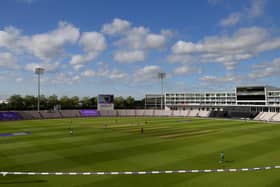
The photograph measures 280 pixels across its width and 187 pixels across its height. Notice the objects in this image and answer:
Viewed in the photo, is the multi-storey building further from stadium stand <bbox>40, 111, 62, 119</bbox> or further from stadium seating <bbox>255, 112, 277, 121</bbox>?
stadium stand <bbox>40, 111, 62, 119</bbox>

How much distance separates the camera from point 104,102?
9944 centimetres

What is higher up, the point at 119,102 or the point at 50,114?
the point at 119,102

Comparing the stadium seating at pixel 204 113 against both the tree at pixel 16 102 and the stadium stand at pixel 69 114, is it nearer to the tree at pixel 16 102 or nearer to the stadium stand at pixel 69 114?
the stadium stand at pixel 69 114

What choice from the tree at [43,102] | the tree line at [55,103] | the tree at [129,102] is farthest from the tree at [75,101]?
the tree at [129,102]

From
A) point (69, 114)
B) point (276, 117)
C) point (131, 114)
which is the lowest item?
point (131, 114)

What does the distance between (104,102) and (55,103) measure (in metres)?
37.0

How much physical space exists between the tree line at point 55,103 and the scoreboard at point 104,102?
22227mm

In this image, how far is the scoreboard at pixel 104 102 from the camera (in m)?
99.2

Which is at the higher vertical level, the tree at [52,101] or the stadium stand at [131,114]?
the tree at [52,101]

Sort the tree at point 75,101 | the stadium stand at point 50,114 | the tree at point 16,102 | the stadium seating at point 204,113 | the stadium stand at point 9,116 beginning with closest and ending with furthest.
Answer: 1. the stadium stand at point 9,116
2. the stadium stand at point 50,114
3. the stadium seating at point 204,113
4. the tree at point 16,102
5. the tree at point 75,101

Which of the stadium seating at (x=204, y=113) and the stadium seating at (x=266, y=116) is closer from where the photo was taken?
the stadium seating at (x=266, y=116)

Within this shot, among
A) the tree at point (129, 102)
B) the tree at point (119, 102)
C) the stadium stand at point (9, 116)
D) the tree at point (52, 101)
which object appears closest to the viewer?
the stadium stand at point (9, 116)

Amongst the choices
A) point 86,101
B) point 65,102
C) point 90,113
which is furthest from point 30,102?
point 90,113

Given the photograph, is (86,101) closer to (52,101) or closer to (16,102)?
(52,101)
